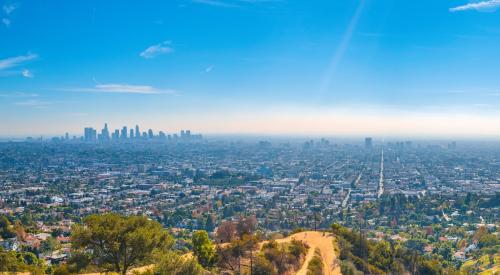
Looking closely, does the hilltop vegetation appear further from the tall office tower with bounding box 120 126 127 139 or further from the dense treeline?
the tall office tower with bounding box 120 126 127 139

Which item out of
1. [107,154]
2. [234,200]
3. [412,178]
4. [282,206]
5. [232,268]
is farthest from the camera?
[107,154]

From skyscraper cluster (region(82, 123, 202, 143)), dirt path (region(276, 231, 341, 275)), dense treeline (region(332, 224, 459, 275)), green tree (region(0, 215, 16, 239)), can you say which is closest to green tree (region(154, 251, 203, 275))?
dirt path (region(276, 231, 341, 275))

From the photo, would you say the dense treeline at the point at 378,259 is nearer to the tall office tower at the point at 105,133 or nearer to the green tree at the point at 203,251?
the green tree at the point at 203,251

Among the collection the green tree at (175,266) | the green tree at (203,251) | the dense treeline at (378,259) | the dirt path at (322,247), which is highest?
the green tree at (175,266)

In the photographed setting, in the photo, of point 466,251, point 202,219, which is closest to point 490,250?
point 466,251

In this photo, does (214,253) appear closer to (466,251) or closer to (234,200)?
(466,251)

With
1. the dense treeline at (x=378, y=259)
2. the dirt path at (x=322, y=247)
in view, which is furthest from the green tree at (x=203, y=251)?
the dense treeline at (x=378, y=259)
